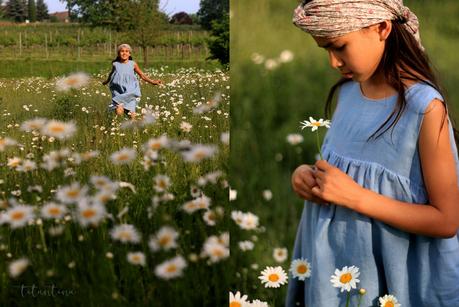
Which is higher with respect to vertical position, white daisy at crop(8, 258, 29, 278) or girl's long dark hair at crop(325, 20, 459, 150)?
girl's long dark hair at crop(325, 20, 459, 150)

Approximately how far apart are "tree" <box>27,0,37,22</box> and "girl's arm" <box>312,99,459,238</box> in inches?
49.8

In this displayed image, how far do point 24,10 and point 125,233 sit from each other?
0.86 m

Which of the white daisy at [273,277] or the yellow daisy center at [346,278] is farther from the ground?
the yellow daisy center at [346,278]

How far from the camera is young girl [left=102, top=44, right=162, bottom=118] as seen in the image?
2293 millimetres

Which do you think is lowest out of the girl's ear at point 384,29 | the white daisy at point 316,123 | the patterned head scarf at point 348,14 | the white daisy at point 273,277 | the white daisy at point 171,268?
the white daisy at point 273,277

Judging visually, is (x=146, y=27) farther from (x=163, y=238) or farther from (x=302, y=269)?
(x=302, y=269)

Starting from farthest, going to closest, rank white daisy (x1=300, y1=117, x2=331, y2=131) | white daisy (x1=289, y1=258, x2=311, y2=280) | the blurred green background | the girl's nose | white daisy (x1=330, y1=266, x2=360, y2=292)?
the blurred green background < white daisy (x1=300, y1=117, x2=331, y2=131) < white daisy (x1=289, y1=258, x2=311, y2=280) < white daisy (x1=330, y1=266, x2=360, y2=292) < the girl's nose

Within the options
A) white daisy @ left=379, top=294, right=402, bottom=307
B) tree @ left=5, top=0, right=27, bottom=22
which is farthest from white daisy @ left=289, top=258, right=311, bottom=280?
tree @ left=5, top=0, right=27, bottom=22

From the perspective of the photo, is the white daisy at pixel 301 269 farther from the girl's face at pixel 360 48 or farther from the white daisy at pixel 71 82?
the white daisy at pixel 71 82

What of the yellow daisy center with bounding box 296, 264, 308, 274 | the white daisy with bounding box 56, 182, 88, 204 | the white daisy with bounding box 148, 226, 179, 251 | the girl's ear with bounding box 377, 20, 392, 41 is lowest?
the white daisy with bounding box 148, 226, 179, 251

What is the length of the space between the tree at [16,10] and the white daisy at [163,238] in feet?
2.91

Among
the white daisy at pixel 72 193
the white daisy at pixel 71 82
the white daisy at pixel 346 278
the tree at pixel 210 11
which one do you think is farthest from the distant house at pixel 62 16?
the white daisy at pixel 346 278

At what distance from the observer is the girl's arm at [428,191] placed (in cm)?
149

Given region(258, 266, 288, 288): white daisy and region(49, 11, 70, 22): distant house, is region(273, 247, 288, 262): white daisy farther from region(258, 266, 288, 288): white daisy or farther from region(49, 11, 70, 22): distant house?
region(49, 11, 70, 22): distant house
